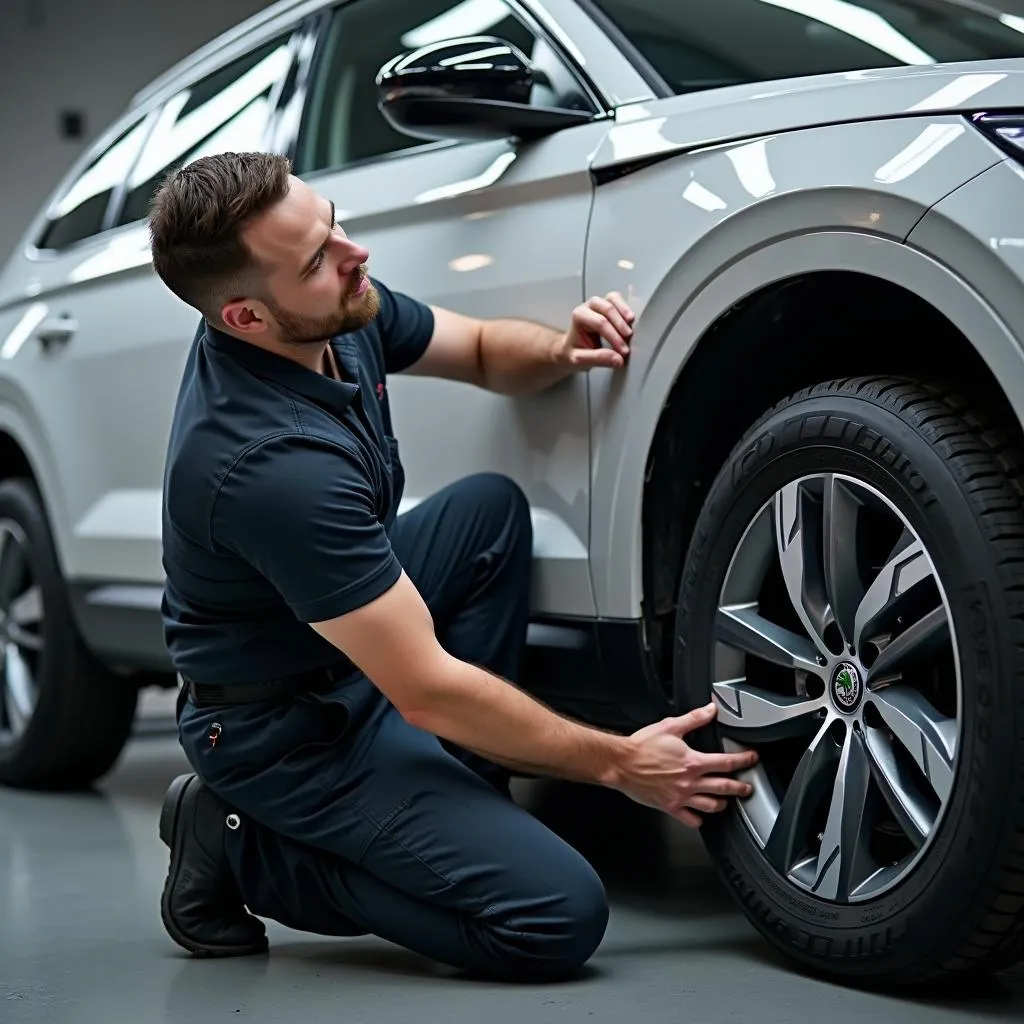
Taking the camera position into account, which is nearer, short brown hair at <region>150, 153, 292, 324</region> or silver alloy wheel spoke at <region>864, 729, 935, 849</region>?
silver alloy wheel spoke at <region>864, 729, 935, 849</region>

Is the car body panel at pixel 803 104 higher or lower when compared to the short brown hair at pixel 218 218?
higher

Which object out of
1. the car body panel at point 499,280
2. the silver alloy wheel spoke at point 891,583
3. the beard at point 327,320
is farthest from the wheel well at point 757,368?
the beard at point 327,320

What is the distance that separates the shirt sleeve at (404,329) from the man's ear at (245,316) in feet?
1.05

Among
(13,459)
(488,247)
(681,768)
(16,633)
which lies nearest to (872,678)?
(681,768)

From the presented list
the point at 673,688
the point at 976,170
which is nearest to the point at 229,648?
the point at 673,688

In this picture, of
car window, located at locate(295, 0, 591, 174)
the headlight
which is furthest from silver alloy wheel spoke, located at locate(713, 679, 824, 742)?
car window, located at locate(295, 0, 591, 174)

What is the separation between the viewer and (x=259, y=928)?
2.32 m

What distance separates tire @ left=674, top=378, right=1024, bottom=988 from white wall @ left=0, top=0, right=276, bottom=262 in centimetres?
688

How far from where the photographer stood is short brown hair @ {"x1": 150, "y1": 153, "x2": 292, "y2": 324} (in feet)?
7.11

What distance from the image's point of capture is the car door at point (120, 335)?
3.24m

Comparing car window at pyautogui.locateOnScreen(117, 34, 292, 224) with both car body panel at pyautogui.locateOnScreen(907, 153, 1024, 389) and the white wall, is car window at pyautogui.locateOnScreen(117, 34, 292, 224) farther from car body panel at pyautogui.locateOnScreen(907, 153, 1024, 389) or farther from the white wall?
the white wall

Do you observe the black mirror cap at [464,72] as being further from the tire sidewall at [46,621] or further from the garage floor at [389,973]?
the tire sidewall at [46,621]

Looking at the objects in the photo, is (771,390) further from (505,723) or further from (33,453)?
(33,453)

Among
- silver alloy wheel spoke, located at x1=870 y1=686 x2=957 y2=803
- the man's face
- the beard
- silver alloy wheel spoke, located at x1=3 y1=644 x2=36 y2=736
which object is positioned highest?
the man's face
